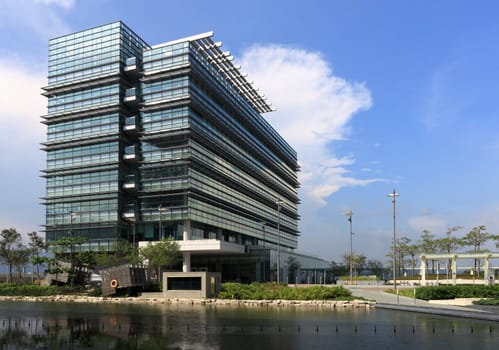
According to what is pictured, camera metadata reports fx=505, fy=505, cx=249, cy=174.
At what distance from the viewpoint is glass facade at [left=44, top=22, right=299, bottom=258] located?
328ft

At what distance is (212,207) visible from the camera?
107 metres

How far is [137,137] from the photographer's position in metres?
107

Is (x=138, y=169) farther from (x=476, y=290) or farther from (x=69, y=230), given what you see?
(x=476, y=290)

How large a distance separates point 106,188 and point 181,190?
17.1 m

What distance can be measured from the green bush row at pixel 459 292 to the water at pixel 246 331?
1501 centimetres

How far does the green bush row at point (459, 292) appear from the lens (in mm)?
59125

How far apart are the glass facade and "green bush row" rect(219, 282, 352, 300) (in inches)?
977

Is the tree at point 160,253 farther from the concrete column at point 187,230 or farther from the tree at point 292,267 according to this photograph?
the tree at point 292,267

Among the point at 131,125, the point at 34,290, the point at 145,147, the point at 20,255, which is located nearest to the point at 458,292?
the point at 145,147

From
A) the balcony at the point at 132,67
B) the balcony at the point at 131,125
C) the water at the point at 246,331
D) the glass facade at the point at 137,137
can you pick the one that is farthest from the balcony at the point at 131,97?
the water at the point at 246,331

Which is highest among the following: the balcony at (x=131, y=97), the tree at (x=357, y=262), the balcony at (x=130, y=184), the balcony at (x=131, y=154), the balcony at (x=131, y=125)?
the balcony at (x=131, y=97)

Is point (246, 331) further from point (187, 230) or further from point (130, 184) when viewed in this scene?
point (130, 184)

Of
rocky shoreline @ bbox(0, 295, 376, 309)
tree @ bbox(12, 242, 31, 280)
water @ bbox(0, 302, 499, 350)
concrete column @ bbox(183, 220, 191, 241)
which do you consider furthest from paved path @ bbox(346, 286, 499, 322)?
tree @ bbox(12, 242, 31, 280)

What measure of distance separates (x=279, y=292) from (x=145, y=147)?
47206 mm
